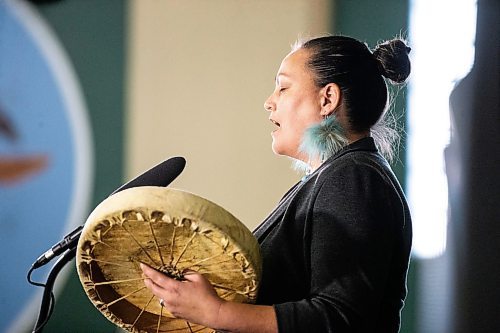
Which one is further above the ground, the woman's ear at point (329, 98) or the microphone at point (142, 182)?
the woman's ear at point (329, 98)

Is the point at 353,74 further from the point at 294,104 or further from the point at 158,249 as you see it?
the point at 158,249

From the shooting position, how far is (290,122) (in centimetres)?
135

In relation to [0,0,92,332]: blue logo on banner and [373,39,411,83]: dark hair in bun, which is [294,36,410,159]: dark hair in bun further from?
[0,0,92,332]: blue logo on banner

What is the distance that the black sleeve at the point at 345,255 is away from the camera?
1.03 meters

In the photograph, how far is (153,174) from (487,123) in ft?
4.38

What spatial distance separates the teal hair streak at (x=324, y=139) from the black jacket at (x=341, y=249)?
0.03 metres

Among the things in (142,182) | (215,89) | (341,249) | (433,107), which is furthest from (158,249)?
(215,89)

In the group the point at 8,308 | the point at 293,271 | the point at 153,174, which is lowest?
the point at 8,308

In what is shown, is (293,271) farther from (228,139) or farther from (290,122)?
(228,139)

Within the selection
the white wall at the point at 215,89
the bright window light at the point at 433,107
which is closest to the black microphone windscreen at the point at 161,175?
the bright window light at the point at 433,107

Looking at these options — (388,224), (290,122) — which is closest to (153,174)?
(290,122)

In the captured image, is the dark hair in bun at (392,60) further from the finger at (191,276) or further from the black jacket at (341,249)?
the finger at (191,276)

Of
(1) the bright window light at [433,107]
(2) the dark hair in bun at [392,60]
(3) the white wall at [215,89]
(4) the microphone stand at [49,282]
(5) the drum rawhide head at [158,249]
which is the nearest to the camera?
(5) the drum rawhide head at [158,249]

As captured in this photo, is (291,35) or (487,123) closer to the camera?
(487,123)
